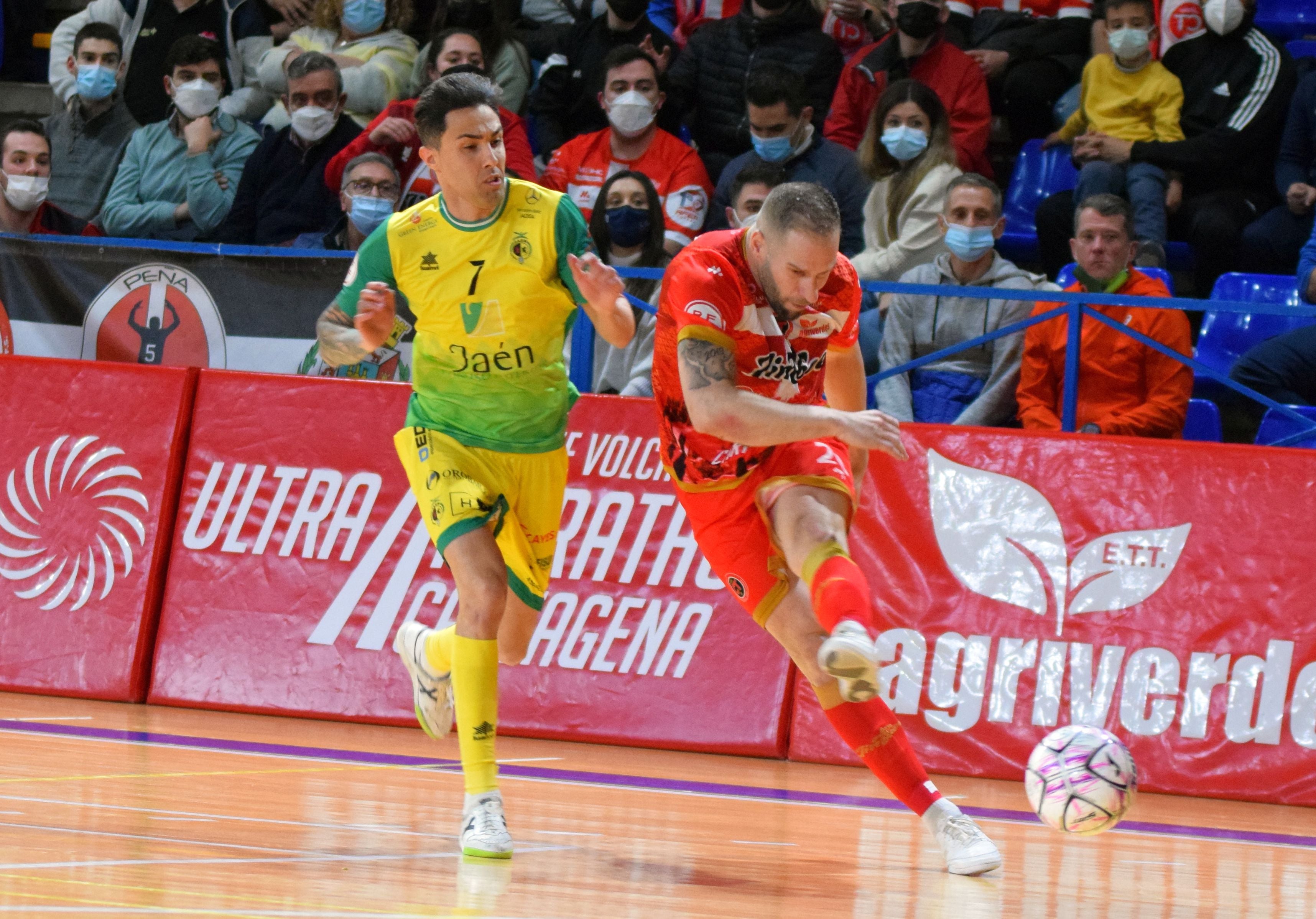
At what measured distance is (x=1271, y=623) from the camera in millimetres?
7777

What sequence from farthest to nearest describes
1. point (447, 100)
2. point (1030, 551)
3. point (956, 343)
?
point (956, 343) < point (1030, 551) < point (447, 100)

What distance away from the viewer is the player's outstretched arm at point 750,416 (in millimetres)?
4879

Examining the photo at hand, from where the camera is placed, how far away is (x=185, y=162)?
11961 mm

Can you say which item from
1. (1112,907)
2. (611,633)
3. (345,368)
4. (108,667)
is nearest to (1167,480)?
(611,633)

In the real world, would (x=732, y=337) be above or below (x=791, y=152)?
below

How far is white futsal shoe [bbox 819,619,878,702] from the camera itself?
4551 mm

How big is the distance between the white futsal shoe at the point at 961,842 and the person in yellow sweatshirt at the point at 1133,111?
640 centimetres

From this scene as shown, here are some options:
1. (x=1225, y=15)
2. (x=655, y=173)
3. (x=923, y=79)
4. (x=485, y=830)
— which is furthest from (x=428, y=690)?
(x=1225, y=15)

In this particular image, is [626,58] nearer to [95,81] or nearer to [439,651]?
[95,81]

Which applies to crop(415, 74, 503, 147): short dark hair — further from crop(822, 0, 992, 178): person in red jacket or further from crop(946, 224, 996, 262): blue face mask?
crop(822, 0, 992, 178): person in red jacket

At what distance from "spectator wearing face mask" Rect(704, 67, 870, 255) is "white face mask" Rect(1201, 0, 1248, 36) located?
270 centimetres

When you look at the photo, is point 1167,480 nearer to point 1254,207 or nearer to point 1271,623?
point 1271,623

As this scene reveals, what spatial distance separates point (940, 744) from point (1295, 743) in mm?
1677

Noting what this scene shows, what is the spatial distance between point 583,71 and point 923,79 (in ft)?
8.62
